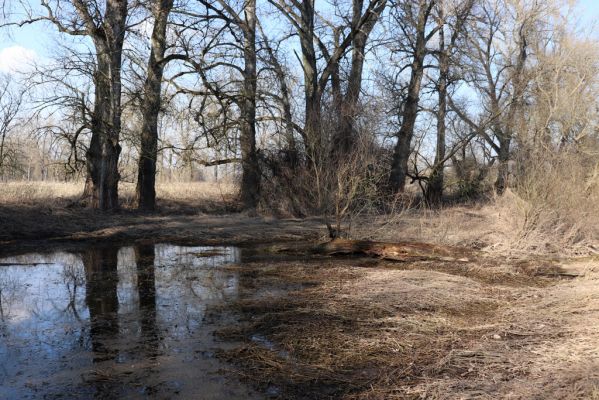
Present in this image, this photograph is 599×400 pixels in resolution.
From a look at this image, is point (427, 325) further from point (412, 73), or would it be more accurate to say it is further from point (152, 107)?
point (412, 73)

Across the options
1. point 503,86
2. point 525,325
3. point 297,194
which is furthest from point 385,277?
point 503,86

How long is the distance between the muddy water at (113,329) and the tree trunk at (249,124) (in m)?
10.8

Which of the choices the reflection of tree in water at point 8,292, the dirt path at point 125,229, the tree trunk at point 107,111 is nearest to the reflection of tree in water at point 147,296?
the reflection of tree in water at point 8,292

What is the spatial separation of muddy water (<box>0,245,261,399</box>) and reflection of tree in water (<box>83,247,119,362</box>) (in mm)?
15

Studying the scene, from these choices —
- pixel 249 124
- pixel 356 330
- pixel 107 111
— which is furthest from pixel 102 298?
pixel 249 124

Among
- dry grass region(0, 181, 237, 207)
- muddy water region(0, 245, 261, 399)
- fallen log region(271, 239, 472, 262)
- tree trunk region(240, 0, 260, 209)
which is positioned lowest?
muddy water region(0, 245, 261, 399)

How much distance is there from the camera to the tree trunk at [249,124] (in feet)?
69.9

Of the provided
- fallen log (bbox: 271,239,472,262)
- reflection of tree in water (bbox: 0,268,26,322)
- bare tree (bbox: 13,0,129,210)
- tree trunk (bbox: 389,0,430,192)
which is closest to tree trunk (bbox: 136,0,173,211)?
bare tree (bbox: 13,0,129,210)

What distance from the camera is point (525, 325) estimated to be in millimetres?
6570

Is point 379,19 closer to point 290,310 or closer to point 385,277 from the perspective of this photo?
point 385,277

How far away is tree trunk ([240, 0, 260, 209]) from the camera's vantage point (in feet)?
69.9

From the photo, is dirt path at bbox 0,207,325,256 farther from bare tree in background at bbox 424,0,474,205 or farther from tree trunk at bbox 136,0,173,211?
bare tree in background at bbox 424,0,474,205

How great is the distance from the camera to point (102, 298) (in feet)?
27.5

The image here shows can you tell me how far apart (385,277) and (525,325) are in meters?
3.30
